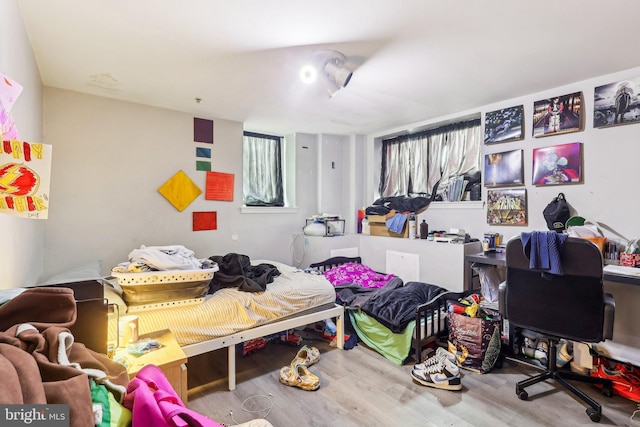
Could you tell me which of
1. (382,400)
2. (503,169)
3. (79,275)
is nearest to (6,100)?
(79,275)

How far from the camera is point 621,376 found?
2084mm

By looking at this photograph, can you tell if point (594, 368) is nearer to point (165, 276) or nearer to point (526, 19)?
point (526, 19)

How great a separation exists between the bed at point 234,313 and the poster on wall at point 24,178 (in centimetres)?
93

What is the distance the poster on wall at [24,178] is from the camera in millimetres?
834

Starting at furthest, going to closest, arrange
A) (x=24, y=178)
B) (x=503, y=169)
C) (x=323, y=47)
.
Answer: (x=503, y=169) < (x=323, y=47) < (x=24, y=178)

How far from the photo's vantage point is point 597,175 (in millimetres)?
2426

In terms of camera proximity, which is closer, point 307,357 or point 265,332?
point 265,332

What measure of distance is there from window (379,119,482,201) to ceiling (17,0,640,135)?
57cm

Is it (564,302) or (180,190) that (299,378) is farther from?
(180,190)

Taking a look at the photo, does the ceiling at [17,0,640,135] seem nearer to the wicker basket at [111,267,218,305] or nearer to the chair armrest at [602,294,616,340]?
the wicker basket at [111,267,218,305]

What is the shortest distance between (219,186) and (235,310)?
1.71 m

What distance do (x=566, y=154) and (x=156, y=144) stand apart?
3744 millimetres

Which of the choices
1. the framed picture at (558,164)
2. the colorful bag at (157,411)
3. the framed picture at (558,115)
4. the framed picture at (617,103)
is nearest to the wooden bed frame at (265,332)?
the colorful bag at (157,411)

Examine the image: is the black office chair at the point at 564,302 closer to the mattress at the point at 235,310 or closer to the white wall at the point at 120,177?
the mattress at the point at 235,310
